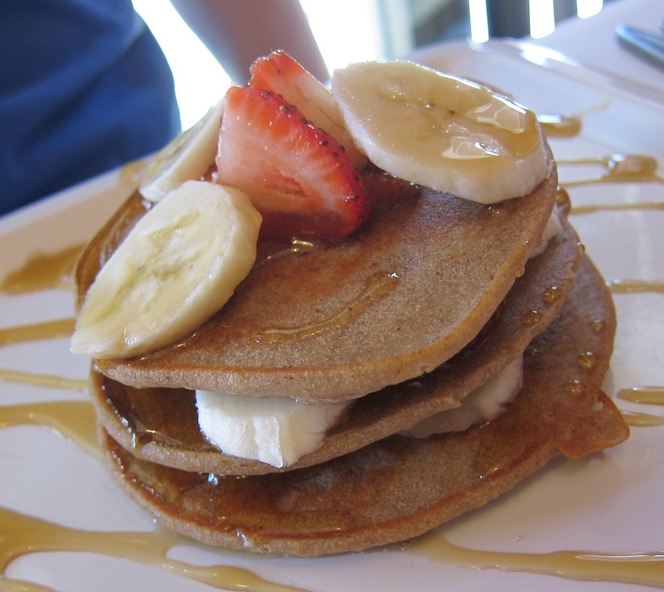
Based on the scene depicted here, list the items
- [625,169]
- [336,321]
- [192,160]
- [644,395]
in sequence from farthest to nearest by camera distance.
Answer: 1. [625,169]
2. [192,160]
3. [644,395]
4. [336,321]

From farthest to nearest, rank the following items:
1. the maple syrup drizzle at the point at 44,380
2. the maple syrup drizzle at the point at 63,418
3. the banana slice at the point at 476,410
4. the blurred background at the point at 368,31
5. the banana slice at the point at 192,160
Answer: the blurred background at the point at 368,31 → the maple syrup drizzle at the point at 44,380 → the maple syrup drizzle at the point at 63,418 → the banana slice at the point at 192,160 → the banana slice at the point at 476,410

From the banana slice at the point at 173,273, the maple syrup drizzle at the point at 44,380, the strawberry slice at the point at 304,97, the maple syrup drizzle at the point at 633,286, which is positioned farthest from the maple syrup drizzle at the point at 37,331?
the maple syrup drizzle at the point at 633,286

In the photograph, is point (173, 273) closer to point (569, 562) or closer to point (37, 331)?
point (569, 562)

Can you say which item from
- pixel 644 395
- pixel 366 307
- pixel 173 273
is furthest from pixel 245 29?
pixel 644 395

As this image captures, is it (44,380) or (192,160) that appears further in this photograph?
(44,380)

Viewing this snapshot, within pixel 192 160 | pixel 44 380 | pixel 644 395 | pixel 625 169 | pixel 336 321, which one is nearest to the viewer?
pixel 336 321

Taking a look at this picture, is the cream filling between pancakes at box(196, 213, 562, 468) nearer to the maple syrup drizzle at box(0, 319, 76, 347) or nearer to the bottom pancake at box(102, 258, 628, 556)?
the bottom pancake at box(102, 258, 628, 556)

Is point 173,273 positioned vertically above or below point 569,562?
above

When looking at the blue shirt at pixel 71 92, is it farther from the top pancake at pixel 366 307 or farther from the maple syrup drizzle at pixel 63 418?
the top pancake at pixel 366 307
